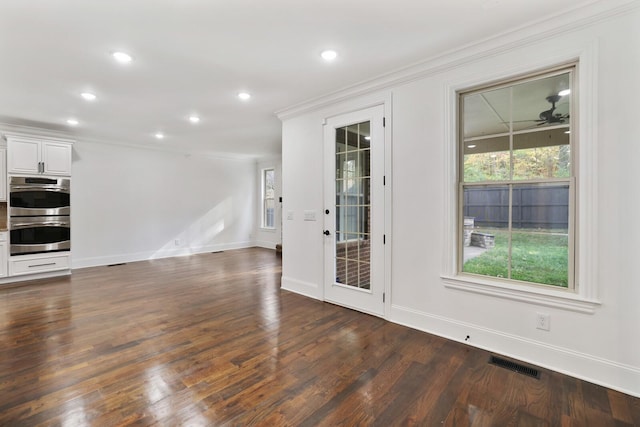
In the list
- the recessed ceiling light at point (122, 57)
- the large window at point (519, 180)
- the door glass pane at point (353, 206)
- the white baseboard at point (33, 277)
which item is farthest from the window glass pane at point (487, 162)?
the white baseboard at point (33, 277)

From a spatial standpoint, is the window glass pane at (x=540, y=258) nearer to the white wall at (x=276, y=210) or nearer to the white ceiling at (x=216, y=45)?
the white ceiling at (x=216, y=45)

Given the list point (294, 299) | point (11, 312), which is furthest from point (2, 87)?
point (294, 299)

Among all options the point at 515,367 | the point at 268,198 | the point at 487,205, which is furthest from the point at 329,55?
the point at 268,198

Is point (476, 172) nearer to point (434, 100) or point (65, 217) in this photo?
point (434, 100)

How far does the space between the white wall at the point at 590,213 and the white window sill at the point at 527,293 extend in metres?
0.04

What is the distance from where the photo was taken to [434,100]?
2939 mm

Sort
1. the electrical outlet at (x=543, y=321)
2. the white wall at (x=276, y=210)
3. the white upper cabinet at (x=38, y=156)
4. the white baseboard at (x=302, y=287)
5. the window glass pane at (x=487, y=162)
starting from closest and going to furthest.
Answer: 1. the electrical outlet at (x=543, y=321)
2. the window glass pane at (x=487, y=162)
3. the white baseboard at (x=302, y=287)
4. the white upper cabinet at (x=38, y=156)
5. the white wall at (x=276, y=210)

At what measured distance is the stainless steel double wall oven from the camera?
191 inches

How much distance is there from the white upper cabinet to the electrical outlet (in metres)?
7.09

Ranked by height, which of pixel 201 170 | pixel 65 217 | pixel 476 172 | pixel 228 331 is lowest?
pixel 228 331

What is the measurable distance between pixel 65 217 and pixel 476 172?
656 cm

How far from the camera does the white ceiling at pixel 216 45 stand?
2.12 metres

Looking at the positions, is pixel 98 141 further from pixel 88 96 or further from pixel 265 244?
pixel 265 244

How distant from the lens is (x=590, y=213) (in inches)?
85.4
